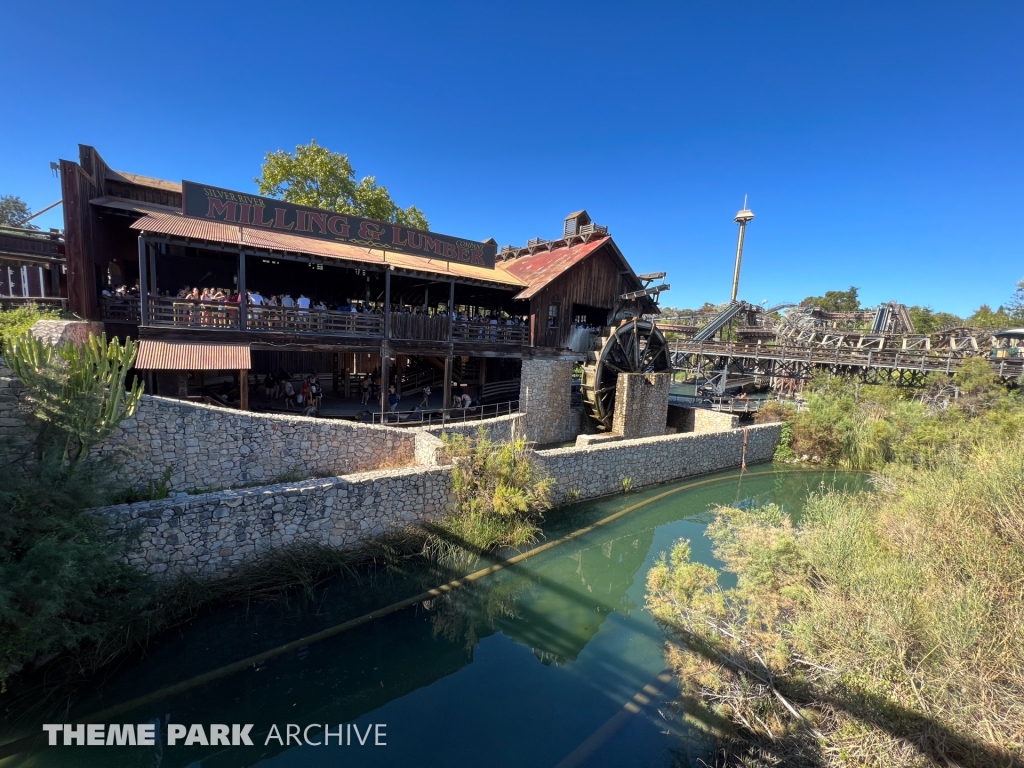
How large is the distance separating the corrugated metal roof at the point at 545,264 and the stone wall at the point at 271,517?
8.76 metres

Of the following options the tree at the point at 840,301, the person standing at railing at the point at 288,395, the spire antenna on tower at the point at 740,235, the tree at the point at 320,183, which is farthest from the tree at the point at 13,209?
the tree at the point at 840,301

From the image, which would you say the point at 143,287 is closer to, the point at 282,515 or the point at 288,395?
the point at 288,395

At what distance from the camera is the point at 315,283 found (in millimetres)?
15562

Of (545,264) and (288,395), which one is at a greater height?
(545,264)

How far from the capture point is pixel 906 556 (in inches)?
202

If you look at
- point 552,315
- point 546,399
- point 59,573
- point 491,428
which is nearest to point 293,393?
point 491,428

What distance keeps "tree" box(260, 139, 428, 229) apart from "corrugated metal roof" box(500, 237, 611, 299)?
7634 millimetres

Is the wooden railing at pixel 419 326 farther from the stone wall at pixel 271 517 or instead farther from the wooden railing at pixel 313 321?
the stone wall at pixel 271 517

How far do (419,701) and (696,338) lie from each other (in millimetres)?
29414

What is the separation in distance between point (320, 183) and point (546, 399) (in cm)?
1511

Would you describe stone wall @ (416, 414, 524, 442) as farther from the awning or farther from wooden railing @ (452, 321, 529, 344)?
the awning

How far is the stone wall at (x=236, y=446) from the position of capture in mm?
7770

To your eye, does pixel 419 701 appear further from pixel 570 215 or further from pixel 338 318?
pixel 570 215

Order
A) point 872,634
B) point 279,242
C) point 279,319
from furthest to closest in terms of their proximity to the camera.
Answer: point 279,242 → point 279,319 → point 872,634
